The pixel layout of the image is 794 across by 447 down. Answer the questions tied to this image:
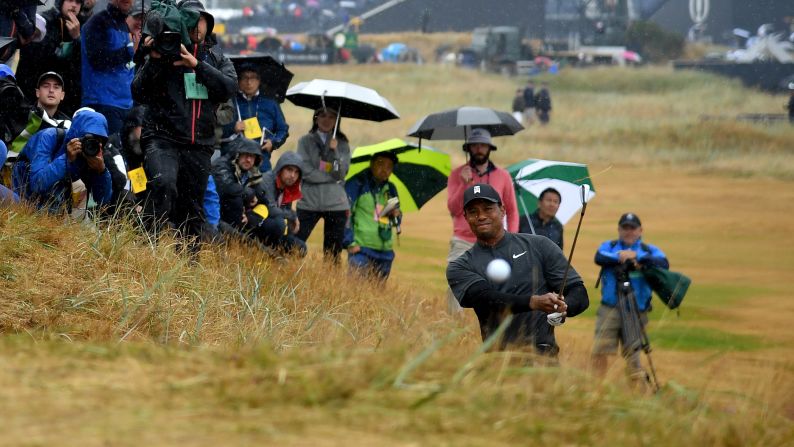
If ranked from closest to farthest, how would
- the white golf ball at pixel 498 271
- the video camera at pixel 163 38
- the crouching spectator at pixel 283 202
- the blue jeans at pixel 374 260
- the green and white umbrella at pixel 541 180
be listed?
the white golf ball at pixel 498 271
the video camera at pixel 163 38
the crouching spectator at pixel 283 202
the blue jeans at pixel 374 260
the green and white umbrella at pixel 541 180

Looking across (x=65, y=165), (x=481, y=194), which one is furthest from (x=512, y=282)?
(x=65, y=165)

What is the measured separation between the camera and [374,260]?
12539mm

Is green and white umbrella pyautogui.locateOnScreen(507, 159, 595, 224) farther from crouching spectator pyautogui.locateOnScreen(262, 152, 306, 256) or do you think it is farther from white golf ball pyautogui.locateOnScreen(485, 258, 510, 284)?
white golf ball pyautogui.locateOnScreen(485, 258, 510, 284)

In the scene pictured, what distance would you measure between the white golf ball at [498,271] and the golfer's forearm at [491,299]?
0.06 m

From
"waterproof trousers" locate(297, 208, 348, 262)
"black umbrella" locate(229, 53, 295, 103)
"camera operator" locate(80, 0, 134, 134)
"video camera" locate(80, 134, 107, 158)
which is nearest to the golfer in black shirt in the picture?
A: "video camera" locate(80, 134, 107, 158)

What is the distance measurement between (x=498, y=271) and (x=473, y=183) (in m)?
4.19

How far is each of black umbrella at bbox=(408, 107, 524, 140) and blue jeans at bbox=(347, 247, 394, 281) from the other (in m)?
1.29

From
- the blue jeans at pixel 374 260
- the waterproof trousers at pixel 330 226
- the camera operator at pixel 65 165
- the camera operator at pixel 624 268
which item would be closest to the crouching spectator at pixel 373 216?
the blue jeans at pixel 374 260

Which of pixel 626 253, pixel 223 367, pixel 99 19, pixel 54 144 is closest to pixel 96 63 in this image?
pixel 99 19

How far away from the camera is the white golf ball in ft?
23.6

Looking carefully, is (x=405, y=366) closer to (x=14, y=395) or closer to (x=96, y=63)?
(x=14, y=395)

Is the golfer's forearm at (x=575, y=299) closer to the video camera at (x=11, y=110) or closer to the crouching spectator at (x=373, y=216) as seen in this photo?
the video camera at (x=11, y=110)

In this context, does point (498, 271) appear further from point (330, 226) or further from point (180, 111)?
point (330, 226)

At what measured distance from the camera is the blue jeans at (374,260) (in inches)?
485
